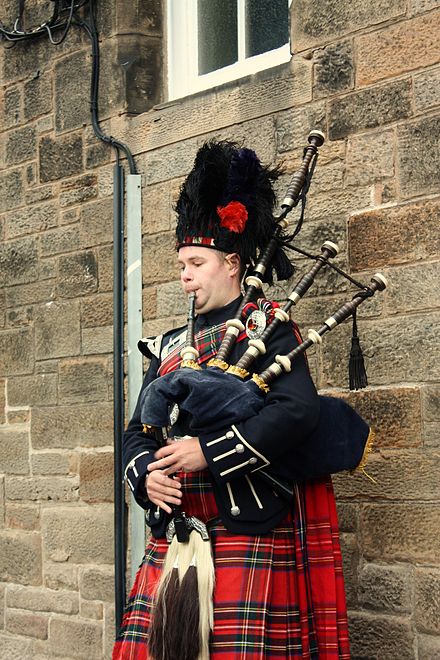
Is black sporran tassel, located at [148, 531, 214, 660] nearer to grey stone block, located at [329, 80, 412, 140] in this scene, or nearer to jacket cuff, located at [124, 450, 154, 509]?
jacket cuff, located at [124, 450, 154, 509]

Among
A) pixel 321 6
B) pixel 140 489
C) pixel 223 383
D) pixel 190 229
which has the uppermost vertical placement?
pixel 321 6

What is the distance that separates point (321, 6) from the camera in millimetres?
5344

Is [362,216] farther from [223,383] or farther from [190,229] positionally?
[223,383]

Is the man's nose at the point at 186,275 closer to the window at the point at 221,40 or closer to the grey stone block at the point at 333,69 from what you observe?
the grey stone block at the point at 333,69

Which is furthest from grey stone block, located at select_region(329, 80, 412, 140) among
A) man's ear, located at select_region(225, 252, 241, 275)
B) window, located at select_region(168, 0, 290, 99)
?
man's ear, located at select_region(225, 252, 241, 275)

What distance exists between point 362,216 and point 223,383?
1.30 m

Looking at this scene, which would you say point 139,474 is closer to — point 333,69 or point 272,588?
point 272,588

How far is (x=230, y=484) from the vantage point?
13.7ft

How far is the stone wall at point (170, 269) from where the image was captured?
15.9ft

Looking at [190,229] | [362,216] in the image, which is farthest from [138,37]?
[190,229]

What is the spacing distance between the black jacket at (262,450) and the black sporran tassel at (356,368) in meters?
0.42

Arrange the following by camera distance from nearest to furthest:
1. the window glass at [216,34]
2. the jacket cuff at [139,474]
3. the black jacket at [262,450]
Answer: the black jacket at [262,450] → the jacket cuff at [139,474] → the window glass at [216,34]

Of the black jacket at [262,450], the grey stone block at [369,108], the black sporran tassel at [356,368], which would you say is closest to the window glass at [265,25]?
the grey stone block at [369,108]

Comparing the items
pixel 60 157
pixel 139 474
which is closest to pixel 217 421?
pixel 139 474
